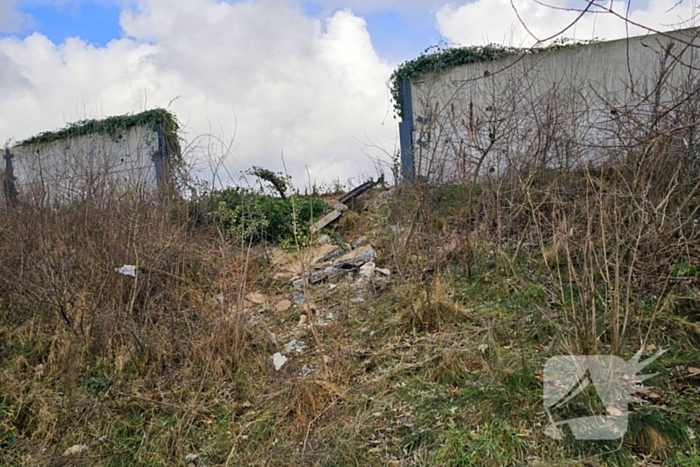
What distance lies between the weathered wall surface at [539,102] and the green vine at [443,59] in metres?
0.09

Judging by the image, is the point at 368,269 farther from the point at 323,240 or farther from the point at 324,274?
the point at 323,240

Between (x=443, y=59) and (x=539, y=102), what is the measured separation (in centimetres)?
205

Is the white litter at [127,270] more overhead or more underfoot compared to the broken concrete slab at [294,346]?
more overhead

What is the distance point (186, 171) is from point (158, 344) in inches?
131

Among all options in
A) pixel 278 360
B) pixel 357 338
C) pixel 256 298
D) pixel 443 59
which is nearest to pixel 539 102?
pixel 443 59

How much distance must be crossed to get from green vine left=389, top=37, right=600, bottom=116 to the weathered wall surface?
0.09 m

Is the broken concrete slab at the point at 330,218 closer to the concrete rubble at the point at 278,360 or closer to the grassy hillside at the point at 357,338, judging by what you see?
the grassy hillside at the point at 357,338

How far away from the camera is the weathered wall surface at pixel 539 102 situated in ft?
17.7

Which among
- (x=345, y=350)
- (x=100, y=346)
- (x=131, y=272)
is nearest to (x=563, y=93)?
(x=345, y=350)

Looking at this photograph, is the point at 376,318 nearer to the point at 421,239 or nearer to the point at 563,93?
the point at 421,239

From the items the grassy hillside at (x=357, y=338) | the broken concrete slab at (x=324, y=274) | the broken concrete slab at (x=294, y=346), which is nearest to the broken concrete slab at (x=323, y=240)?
the broken concrete slab at (x=324, y=274)

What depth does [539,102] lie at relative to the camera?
6078mm

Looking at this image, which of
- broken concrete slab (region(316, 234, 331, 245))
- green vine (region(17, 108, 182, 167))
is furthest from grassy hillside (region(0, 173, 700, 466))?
green vine (region(17, 108, 182, 167))

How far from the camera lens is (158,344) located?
3.92 meters
